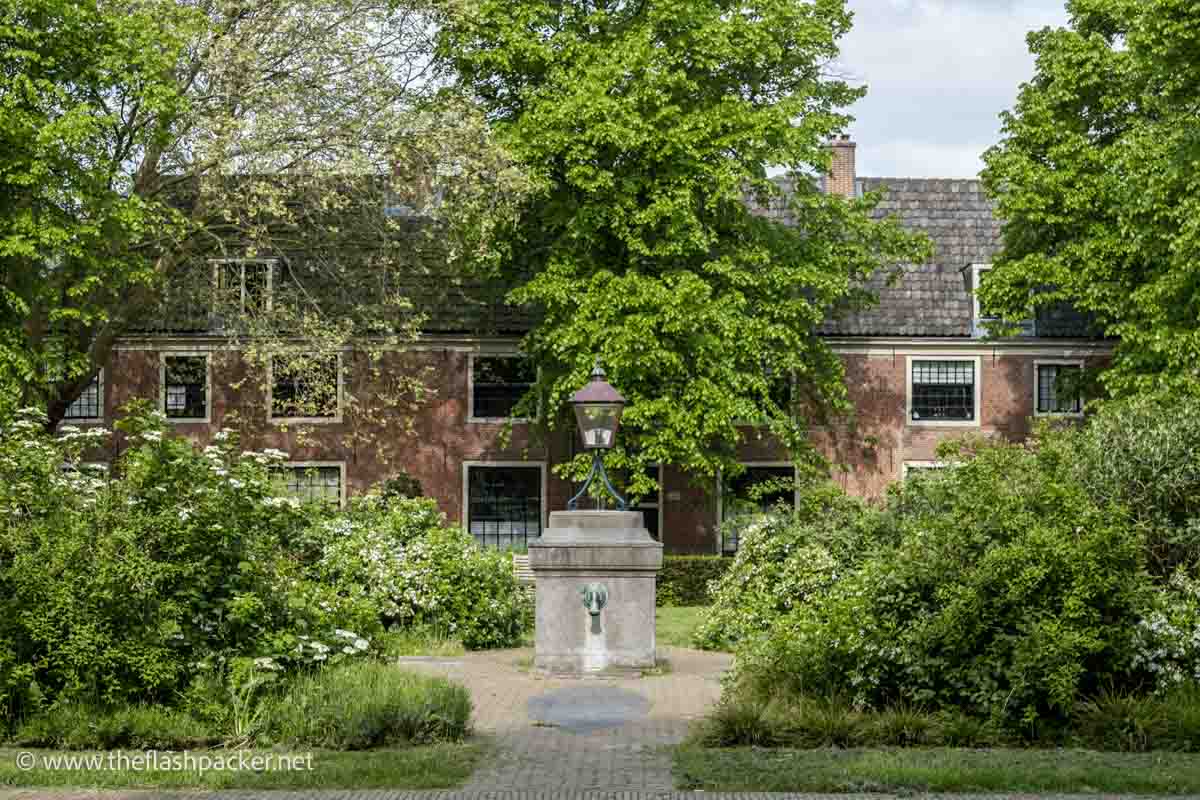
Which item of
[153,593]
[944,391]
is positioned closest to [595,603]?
[153,593]

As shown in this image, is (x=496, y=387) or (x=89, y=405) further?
(x=496, y=387)

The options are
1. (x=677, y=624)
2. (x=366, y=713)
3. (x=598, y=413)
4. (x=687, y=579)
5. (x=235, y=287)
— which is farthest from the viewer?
(x=687, y=579)

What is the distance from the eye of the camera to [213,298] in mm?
25391

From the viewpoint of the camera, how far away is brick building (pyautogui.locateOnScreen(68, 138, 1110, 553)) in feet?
108

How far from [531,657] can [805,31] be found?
612 inches

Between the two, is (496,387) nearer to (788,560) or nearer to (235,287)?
(235,287)

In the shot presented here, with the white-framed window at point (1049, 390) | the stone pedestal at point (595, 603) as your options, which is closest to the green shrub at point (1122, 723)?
the stone pedestal at point (595, 603)

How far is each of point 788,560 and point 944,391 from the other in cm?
1618

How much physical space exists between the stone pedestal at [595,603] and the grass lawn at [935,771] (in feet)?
16.3

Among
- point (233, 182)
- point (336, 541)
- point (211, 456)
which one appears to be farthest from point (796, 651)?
point (233, 182)

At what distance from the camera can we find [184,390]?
3319 centimetres

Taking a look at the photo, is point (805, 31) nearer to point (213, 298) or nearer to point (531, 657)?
point (213, 298)

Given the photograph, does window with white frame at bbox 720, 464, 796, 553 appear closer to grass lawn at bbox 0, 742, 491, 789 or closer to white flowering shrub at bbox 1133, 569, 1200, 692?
white flowering shrub at bbox 1133, 569, 1200, 692

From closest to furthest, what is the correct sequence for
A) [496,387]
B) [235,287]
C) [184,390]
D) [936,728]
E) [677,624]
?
[936,728]
[677,624]
[235,287]
[184,390]
[496,387]
